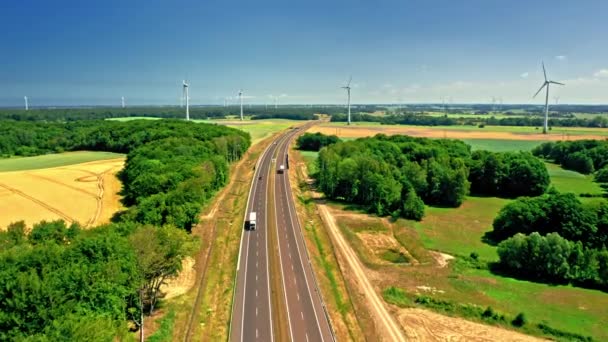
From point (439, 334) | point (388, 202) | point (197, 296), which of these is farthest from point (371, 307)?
point (388, 202)

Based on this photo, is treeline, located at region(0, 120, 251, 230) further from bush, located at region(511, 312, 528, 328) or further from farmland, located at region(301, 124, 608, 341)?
bush, located at region(511, 312, 528, 328)

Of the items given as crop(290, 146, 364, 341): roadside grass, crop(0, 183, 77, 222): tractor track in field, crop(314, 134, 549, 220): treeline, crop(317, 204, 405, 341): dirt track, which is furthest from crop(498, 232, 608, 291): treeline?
crop(0, 183, 77, 222): tractor track in field

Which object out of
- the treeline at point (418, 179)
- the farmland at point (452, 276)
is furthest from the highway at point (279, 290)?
the treeline at point (418, 179)

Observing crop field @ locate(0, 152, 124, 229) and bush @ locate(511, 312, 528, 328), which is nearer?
bush @ locate(511, 312, 528, 328)

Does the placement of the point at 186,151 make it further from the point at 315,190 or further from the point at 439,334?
the point at 439,334

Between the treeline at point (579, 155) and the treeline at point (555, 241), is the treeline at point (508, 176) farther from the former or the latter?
the treeline at point (579, 155)

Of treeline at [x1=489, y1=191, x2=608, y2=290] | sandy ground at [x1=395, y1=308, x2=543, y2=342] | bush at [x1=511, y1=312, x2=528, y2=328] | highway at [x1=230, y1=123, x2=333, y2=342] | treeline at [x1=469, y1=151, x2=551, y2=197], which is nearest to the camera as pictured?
sandy ground at [x1=395, y1=308, x2=543, y2=342]
